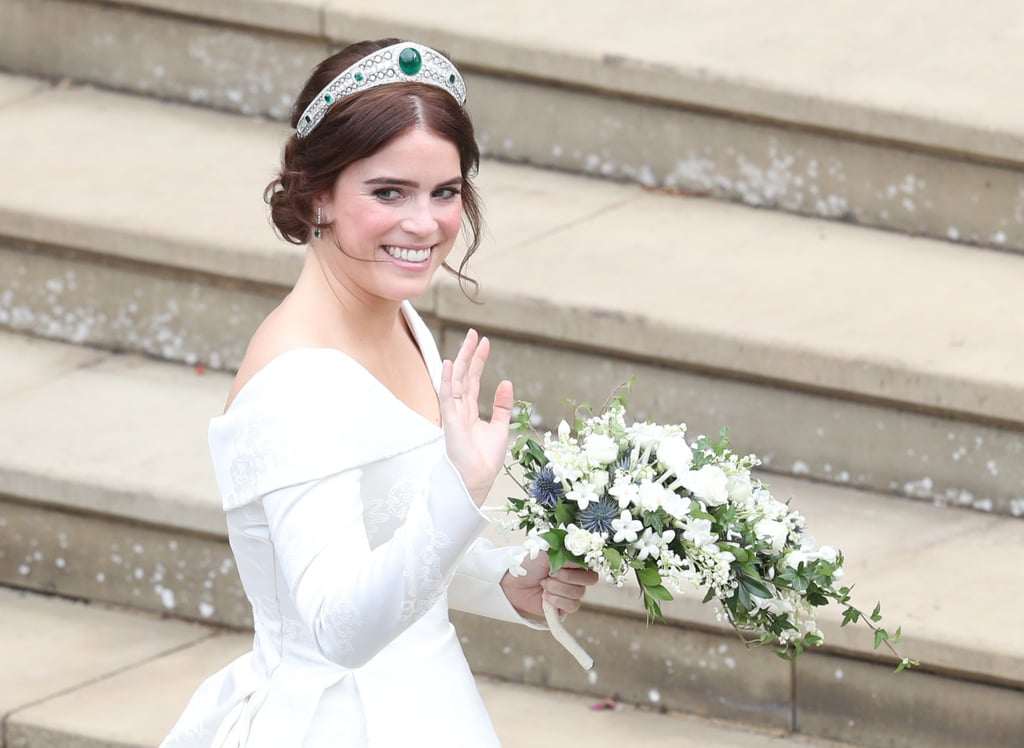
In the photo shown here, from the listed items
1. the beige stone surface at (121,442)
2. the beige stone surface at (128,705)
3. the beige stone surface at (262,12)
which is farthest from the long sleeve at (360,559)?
the beige stone surface at (262,12)

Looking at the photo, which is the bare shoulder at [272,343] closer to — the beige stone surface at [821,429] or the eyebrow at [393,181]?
the eyebrow at [393,181]

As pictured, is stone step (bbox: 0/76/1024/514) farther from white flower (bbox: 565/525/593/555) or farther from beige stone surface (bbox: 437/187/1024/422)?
white flower (bbox: 565/525/593/555)

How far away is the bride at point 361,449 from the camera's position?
2.40 meters

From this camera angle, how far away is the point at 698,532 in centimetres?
255

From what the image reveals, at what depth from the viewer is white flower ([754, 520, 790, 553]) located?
262cm

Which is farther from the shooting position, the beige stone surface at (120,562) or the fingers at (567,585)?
the beige stone surface at (120,562)

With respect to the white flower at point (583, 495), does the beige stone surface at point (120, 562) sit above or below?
below

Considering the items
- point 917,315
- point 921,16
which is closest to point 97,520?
point 917,315

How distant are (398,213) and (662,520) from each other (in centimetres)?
54

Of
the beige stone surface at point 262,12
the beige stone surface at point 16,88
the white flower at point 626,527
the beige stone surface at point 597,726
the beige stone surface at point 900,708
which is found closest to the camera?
the white flower at point 626,527

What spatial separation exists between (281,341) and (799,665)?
177 cm

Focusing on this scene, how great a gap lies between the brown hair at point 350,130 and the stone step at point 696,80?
7.58ft

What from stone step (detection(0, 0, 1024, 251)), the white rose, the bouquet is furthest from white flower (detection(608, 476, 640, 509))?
stone step (detection(0, 0, 1024, 251))

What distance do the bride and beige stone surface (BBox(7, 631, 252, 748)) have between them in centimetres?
116
